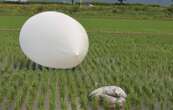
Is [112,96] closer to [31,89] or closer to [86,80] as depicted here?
[31,89]

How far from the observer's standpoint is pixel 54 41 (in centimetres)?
1165

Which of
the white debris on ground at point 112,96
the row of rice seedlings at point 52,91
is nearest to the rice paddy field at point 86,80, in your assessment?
the row of rice seedlings at point 52,91

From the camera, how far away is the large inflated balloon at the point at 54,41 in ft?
37.9

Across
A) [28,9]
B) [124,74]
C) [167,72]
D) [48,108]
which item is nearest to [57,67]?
[124,74]

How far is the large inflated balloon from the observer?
11562 millimetres

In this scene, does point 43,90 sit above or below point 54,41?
below

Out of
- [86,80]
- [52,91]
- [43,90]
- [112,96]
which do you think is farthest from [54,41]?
[112,96]

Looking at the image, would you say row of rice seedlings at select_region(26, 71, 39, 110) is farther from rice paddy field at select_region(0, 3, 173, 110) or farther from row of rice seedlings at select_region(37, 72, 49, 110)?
row of rice seedlings at select_region(37, 72, 49, 110)

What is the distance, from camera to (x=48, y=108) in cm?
809

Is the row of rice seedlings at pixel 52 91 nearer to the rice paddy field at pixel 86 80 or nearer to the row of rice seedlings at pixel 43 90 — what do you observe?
the rice paddy field at pixel 86 80

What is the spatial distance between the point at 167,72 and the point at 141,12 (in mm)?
37829

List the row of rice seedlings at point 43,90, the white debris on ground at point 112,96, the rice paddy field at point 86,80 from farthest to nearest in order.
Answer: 1. the rice paddy field at point 86,80
2. the row of rice seedlings at point 43,90
3. the white debris on ground at point 112,96

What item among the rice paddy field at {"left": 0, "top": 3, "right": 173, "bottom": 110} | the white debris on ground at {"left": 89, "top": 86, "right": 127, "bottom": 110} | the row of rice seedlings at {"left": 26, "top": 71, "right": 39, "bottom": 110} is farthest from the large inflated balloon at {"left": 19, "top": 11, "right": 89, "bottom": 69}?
the white debris on ground at {"left": 89, "top": 86, "right": 127, "bottom": 110}

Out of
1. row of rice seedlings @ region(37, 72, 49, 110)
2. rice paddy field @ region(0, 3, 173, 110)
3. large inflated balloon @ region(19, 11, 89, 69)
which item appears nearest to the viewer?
row of rice seedlings @ region(37, 72, 49, 110)
